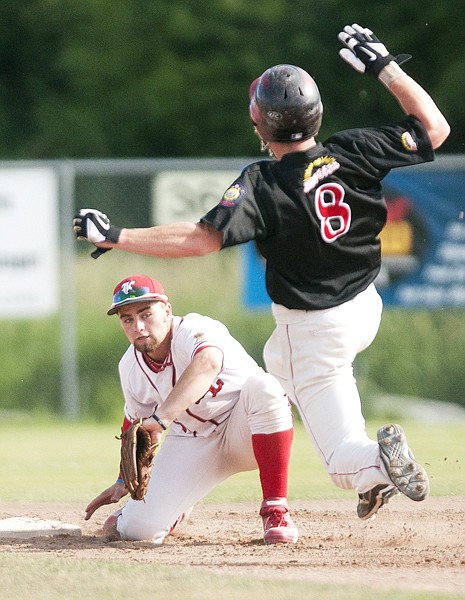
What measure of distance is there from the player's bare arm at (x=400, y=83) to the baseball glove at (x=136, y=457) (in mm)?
1789

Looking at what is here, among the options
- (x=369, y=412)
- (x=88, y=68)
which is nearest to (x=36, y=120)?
(x=88, y=68)

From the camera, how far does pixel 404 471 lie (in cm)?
467

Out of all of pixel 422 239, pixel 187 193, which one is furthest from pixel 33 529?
pixel 422 239

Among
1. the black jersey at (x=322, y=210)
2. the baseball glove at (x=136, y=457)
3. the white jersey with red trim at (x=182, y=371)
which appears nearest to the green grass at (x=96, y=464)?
the white jersey with red trim at (x=182, y=371)

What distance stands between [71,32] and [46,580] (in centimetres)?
Result: 1828

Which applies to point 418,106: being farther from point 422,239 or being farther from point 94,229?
point 422,239

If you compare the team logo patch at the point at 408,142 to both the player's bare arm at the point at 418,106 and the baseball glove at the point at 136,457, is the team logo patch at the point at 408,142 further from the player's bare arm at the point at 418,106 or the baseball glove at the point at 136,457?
the baseball glove at the point at 136,457

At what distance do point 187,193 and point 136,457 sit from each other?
611cm

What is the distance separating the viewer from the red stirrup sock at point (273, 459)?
5.49m

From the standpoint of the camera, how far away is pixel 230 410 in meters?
5.80


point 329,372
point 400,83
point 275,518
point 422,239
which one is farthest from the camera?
point 422,239

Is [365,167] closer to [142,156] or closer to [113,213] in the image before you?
[113,213]

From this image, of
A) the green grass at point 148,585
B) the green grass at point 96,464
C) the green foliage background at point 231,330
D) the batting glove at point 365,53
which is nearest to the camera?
the green grass at point 148,585

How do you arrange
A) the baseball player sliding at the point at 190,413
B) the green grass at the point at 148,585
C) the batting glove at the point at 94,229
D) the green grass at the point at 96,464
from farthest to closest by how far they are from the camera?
the green grass at the point at 96,464 < the baseball player sliding at the point at 190,413 < the batting glove at the point at 94,229 < the green grass at the point at 148,585
